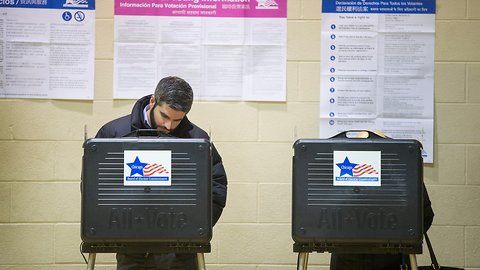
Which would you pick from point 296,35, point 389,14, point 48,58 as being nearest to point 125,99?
point 48,58

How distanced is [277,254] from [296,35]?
3.25ft

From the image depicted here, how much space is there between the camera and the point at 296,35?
2779 millimetres

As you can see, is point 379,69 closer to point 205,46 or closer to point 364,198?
point 205,46

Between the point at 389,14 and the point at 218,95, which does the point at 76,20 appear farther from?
the point at 389,14

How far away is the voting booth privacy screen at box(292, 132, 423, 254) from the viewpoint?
5.13ft

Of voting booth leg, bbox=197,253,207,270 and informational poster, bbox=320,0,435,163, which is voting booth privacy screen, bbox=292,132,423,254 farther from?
informational poster, bbox=320,0,435,163

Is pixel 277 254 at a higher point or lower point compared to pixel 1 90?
lower

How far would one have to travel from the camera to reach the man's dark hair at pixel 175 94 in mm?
1999

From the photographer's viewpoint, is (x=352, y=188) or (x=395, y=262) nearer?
(x=352, y=188)

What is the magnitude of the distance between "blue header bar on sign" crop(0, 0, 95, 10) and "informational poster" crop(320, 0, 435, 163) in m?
1.07

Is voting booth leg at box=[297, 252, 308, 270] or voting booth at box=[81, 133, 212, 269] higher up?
voting booth at box=[81, 133, 212, 269]

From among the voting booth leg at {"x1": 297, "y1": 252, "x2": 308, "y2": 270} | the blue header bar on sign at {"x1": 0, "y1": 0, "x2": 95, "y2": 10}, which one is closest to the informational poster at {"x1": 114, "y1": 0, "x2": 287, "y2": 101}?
the blue header bar on sign at {"x1": 0, "y1": 0, "x2": 95, "y2": 10}

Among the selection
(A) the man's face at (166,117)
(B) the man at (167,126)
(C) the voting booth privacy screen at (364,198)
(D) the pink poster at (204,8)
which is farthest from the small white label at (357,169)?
(D) the pink poster at (204,8)

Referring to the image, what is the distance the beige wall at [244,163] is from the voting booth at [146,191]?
1221mm
